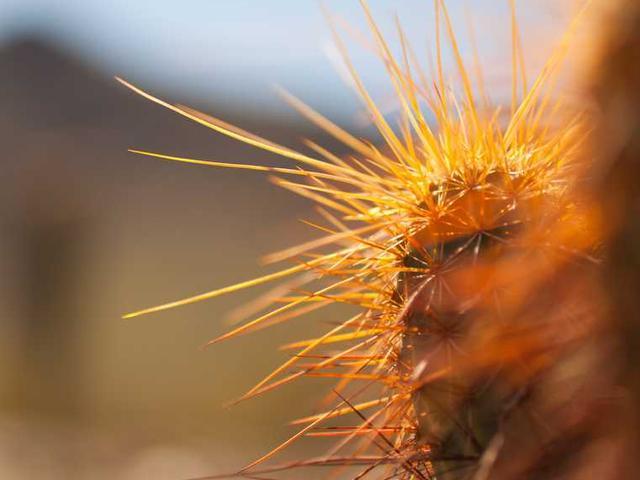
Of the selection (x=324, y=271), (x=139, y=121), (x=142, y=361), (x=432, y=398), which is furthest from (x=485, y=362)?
(x=139, y=121)

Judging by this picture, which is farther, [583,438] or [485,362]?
[485,362]

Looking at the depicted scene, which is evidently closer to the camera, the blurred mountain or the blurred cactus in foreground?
the blurred cactus in foreground

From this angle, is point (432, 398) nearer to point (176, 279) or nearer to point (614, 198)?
point (614, 198)

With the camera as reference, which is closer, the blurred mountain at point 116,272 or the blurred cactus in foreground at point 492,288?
the blurred cactus in foreground at point 492,288

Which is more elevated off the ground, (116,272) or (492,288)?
(492,288)

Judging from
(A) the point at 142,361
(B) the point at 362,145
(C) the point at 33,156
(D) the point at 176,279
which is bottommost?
(A) the point at 142,361

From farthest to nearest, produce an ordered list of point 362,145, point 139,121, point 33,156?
point 139,121 < point 33,156 < point 362,145

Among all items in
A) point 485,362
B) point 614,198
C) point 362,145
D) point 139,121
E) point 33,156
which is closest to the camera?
point 614,198

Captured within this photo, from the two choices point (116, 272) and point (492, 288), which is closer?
point (492, 288)
